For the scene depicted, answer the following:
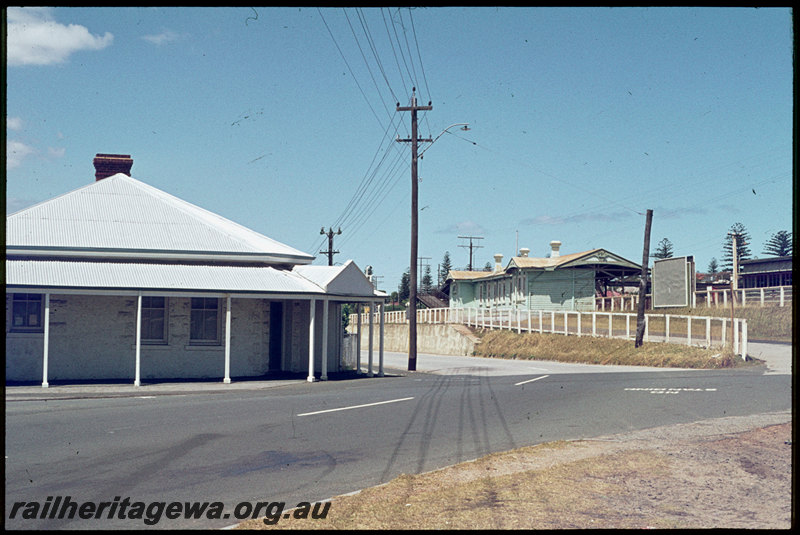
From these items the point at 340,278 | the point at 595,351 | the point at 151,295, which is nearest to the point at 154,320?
the point at 151,295

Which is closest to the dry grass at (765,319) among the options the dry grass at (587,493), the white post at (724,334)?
the white post at (724,334)

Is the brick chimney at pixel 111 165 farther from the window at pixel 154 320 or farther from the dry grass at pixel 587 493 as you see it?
the dry grass at pixel 587 493

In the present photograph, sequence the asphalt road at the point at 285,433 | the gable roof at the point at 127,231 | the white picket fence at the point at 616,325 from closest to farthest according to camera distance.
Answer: the asphalt road at the point at 285,433
the gable roof at the point at 127,231
the white picket fence at the point at 616,325

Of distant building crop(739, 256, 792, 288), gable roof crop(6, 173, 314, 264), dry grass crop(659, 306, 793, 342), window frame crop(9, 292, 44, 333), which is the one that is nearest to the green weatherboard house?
dry grass crop(659, 306, 793, 342)

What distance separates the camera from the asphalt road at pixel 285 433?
25.3 ft

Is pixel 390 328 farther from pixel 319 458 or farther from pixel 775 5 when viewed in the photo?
pixel 775 5

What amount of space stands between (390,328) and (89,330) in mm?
41931

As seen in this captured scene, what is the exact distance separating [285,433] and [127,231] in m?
14.3

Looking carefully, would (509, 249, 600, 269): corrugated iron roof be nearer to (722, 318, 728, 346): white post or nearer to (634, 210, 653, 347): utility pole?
(634, 210, 653, 347): utility pole

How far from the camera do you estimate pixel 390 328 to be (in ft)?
207

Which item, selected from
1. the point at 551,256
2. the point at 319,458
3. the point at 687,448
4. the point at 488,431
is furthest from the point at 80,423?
the point at 551,256

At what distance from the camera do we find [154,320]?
74.4 feet

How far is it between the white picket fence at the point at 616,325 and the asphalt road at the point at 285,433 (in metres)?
10.1

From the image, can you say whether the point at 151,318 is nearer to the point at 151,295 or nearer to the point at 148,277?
the point at 148,277
